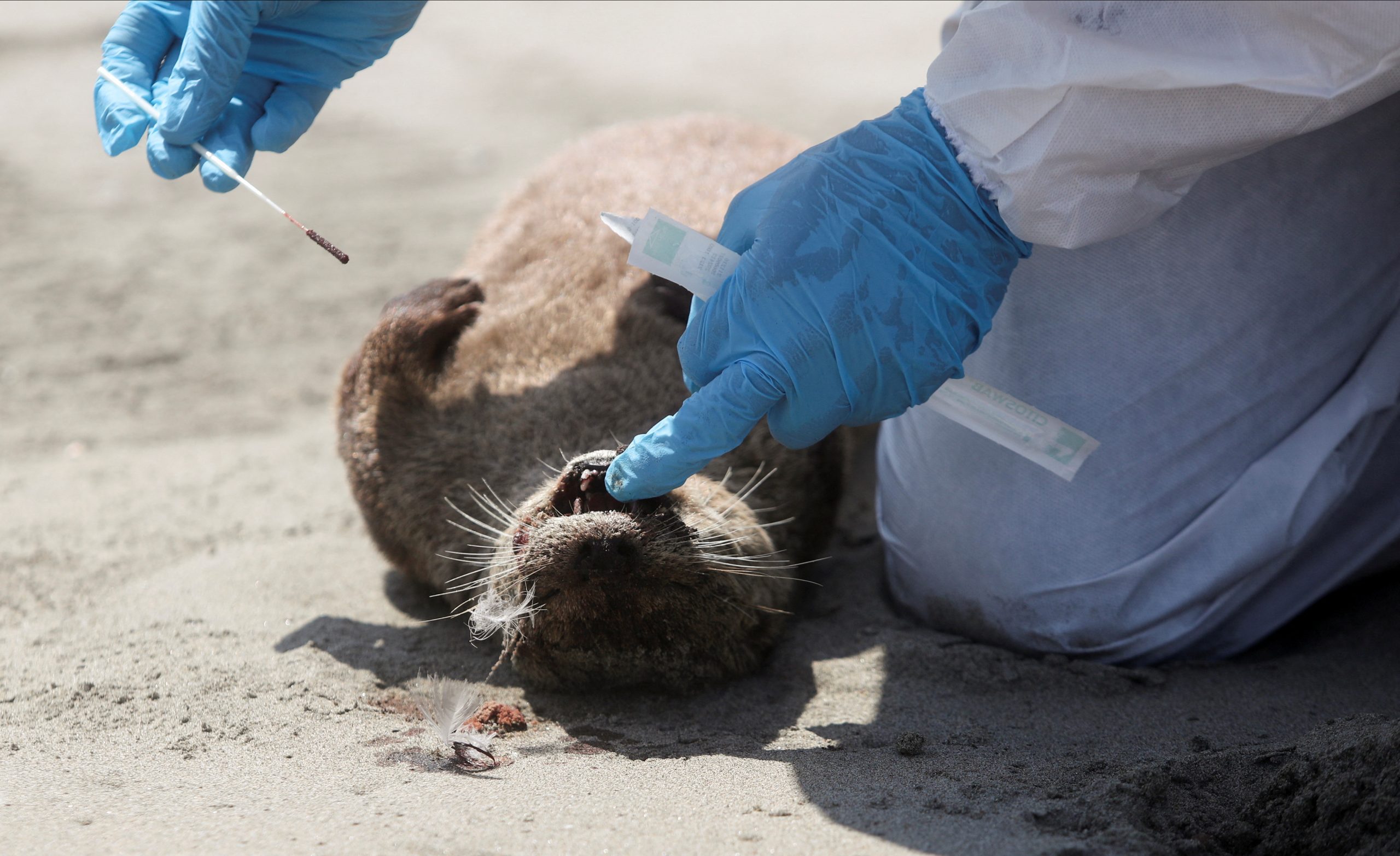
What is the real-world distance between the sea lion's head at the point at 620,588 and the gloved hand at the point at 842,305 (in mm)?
183

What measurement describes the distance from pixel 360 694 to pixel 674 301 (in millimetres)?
1804

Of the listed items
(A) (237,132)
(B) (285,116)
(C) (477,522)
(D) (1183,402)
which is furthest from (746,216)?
(A) (237,132)

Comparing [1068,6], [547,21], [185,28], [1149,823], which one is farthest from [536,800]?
[547,21]

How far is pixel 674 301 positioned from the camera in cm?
412

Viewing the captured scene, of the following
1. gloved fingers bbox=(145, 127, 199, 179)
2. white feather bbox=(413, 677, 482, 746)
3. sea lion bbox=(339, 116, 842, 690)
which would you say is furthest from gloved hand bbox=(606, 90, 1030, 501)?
gloved fingers bbox=(145, 127, 199, 179)

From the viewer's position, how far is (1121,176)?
266 cm

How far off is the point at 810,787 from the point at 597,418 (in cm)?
165

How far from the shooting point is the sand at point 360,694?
2232 millimetres

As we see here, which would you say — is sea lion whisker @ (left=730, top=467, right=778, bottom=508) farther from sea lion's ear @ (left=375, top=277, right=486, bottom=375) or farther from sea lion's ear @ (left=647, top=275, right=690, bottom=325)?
sea lion's ear @ (left=375, top=277, right=486, bottom=375)

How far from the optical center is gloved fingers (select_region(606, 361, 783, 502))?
275 cm

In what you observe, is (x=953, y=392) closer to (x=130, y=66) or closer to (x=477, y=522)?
(x=477, y=522)

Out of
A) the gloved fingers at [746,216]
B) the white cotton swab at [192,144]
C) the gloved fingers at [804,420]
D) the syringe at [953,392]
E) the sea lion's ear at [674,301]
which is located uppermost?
the gloved fingers at [746,216]

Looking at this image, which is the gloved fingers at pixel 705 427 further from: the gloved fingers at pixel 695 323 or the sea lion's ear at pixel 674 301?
the sea lion's ear at pixel 674 301

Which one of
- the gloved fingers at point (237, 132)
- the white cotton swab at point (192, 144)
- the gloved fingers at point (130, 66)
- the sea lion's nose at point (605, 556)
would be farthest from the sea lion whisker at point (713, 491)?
the gloved fingers at point (130, 66)
